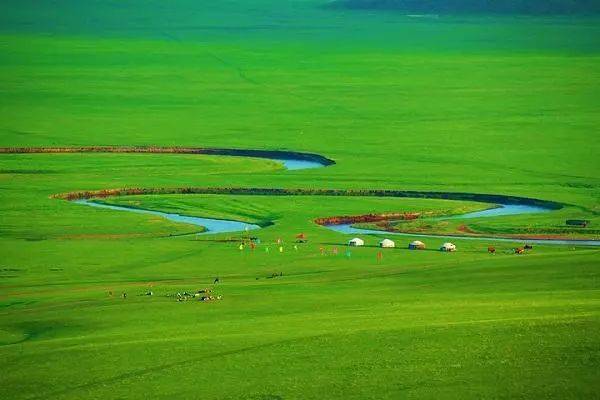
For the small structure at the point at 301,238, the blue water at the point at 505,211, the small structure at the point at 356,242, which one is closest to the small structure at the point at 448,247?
the small structure at the point at 356,242

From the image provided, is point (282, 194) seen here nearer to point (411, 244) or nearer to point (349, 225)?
point (349, 225)

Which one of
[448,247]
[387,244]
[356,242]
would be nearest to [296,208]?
[356,242]

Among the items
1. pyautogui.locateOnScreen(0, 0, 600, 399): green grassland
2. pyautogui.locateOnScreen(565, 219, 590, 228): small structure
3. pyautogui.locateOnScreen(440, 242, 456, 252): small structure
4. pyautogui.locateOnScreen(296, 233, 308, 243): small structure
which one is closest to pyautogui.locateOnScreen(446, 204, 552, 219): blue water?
pyautogui.locateOnScreen(0, 0, 600, 399): green grassland

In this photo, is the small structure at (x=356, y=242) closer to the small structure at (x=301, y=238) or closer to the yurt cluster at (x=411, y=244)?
the yurt cluster at (x=411, y=244)

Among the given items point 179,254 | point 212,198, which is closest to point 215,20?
point 212,198

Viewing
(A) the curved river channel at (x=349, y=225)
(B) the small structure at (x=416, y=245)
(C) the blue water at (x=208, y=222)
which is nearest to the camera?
(B) the small structure at (x=416, y=245)
